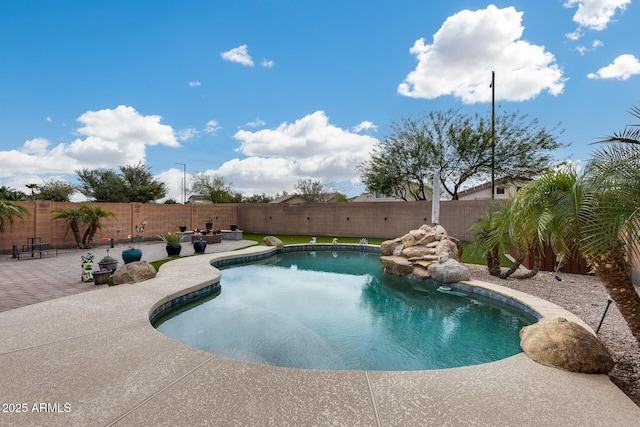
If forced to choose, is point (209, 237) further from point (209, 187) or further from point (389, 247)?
point (209, 187)

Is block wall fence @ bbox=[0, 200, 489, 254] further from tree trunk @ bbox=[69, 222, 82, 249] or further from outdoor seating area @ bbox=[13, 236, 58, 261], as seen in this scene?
tree trunk @ bbox=[69, 222, 82, 249]

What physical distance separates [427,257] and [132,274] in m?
7.06

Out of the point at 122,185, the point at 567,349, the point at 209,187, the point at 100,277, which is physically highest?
the point at 209,187

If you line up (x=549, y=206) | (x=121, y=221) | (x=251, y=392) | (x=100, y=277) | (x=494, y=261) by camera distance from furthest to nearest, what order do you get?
(x=121, y=221)
(x=494, y=261)
(x=100, y=277)
(x=549, y=206)
(x=251, y=392)

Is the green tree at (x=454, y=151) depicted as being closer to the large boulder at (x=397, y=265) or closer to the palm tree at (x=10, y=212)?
the large boulder at (x=397, y=265)

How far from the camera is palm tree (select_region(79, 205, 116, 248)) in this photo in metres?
12.1

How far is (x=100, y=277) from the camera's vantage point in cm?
625

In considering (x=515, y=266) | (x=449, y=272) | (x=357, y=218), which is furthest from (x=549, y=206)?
(x=357, y=218)

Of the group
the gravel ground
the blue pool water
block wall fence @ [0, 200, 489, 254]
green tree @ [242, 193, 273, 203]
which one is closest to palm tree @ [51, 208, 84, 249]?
block wall fence @ [0, 200, 489, 254]

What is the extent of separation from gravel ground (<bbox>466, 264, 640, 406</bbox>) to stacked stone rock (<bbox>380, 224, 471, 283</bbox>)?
86 cm

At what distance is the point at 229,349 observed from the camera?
403cm

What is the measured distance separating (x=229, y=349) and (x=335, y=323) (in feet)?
6.01

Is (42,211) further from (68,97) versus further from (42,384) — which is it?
(42,384)

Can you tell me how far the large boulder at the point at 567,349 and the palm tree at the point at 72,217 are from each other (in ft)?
48.8
